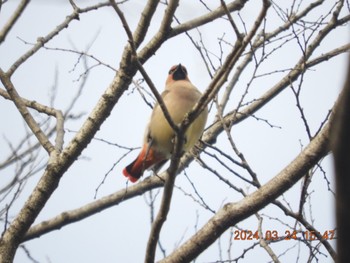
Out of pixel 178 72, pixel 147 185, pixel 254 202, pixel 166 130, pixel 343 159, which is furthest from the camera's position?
pixel 178 72

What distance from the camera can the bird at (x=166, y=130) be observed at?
3.62 meters

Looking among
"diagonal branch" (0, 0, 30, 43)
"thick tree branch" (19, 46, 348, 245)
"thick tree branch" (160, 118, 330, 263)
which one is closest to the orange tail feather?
"thick tree branch" (19, 46, 348, 245)

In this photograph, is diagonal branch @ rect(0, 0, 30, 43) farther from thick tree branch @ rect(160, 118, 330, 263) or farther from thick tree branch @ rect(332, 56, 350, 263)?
thick tree branch @ rect(332, 56, 350, 263)

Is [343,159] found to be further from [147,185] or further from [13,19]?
[147,185]

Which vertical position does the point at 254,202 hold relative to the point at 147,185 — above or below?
below

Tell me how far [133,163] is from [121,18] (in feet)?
7.93

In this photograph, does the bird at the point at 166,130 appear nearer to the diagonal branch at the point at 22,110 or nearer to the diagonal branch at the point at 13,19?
the diagonal branch at the point at 22,110

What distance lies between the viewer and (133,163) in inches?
166

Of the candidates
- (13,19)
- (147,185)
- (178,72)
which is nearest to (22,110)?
(13,19)

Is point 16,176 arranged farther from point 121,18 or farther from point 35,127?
point 121,18

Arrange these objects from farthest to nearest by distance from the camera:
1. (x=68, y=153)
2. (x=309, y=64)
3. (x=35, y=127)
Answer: (x=309, y=64) → (x=35, y=127) → (x=68, y=153)

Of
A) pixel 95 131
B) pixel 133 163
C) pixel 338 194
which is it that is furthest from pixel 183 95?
pixel 338 194

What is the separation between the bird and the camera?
3.62 m

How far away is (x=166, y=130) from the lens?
3.79m
